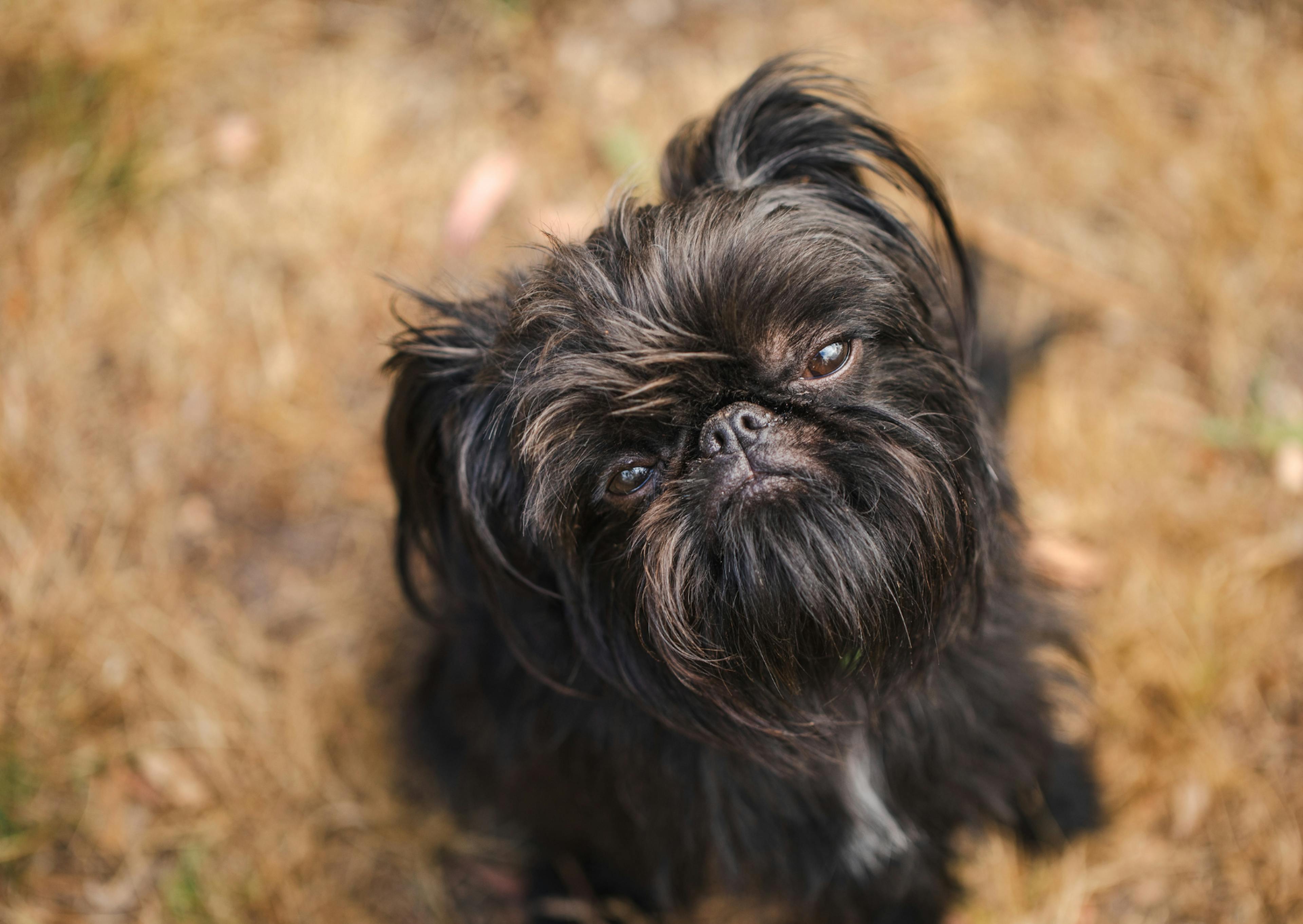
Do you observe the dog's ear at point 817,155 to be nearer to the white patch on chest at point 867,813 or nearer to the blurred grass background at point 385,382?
the white patch on chest at point 867,813

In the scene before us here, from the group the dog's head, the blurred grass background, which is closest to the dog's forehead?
the dog's head

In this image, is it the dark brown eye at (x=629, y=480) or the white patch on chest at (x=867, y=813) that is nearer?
the dark brown eye at (x=629, y=480)

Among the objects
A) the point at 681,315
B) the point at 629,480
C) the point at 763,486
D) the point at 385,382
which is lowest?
the point at 763,486

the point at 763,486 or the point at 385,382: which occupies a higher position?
the point at 385,382

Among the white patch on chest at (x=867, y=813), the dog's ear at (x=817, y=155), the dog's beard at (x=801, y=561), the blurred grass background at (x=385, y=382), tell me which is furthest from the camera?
the blurred grass background at (x=385, y=382)

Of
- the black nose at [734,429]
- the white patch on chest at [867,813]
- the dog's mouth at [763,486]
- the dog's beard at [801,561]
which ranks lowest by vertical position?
the white patch on chest at [867,813]

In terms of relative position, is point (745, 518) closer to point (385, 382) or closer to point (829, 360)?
point (829, 360)

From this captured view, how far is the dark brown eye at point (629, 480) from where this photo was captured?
1.43 m

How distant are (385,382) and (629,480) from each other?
196 centimetres

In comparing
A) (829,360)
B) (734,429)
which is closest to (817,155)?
(829,360)

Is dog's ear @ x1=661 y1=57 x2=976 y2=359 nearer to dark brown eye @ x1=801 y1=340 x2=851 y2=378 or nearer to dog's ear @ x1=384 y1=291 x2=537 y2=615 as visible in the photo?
dark brown eye @ x1=801 y1=340 x2=851 y2=378

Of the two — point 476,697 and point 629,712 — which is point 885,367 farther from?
Result: point 476,697

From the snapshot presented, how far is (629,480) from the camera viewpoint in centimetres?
144

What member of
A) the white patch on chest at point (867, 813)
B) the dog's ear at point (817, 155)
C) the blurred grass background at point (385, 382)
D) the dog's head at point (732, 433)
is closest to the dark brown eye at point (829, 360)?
Answer: the dog's head at point (732, 433)
